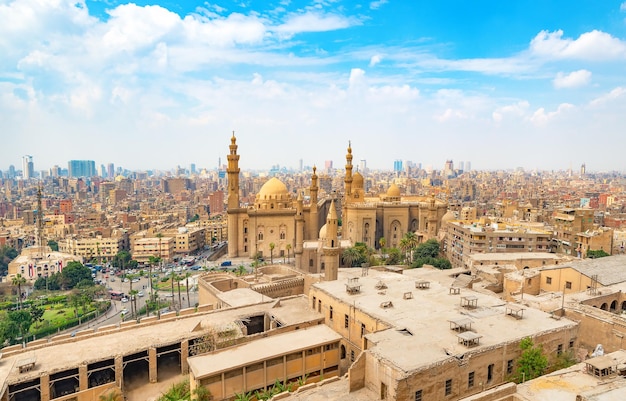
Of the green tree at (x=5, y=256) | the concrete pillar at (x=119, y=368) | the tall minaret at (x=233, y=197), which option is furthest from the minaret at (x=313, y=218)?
the green tree at (x=5, y=256)

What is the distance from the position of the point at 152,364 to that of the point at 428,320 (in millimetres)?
14187

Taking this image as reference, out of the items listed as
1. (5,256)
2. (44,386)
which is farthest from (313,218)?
(5,256)

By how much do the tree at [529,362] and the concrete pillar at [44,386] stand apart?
20.5m

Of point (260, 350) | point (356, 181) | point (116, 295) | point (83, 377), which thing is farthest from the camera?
point (356, 181)

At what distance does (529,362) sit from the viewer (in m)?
18.1

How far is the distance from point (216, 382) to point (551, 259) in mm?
34633

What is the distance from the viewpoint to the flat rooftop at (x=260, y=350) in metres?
19.3

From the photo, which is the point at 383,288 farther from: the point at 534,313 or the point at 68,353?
Result: the point at 68,353

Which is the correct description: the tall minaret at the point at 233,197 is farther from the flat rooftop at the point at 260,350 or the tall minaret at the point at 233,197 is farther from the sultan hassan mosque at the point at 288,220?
the flat rooftop at the point at 260,350

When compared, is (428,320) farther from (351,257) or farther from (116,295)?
(116,295)

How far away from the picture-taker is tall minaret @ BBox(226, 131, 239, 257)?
62.0 m

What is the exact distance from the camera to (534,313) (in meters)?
21.5

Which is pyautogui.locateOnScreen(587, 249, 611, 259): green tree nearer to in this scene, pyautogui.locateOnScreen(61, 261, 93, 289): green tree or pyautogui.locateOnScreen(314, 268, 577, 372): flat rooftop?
pyautogui.locateOnScreen(314, 268, 577, 372): flat rooftop

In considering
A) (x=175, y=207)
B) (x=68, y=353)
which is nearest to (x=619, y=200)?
(x=175, y=207)
